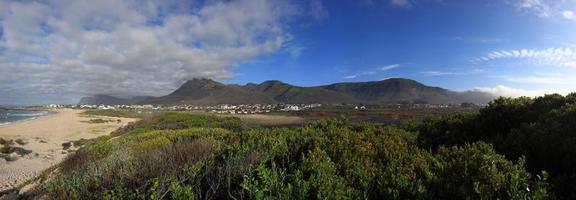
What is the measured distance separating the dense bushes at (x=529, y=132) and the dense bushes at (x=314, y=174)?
440 millimetres

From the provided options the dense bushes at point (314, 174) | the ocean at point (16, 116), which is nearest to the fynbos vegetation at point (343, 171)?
the dense bushes at point (314, 174)

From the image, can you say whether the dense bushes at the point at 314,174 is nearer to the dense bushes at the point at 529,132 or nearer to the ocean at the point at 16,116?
the dense bushes at the point at 529,132

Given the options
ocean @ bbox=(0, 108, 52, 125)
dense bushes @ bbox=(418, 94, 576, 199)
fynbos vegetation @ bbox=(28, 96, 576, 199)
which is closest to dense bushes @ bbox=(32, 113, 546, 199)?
fynbos vegetation @ bbox=(28, 96, 576, 199)

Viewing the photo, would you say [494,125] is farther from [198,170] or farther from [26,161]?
[26,161]

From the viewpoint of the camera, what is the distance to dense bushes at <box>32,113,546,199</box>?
4.45m

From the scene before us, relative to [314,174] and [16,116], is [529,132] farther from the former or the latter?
[16,116]

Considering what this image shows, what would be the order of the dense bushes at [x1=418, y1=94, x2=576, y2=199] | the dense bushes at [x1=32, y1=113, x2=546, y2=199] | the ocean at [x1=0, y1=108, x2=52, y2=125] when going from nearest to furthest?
1. the dense bushes at [x1=32, y1=113, x2=546, y2=199]
2. the dense bushes at [x1=418, y1=94, x2=576, y2=199]
3. the ocean at [x1=0, y1=108, x2=52, y2=125]

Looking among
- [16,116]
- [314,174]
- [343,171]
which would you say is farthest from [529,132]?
[16,116]

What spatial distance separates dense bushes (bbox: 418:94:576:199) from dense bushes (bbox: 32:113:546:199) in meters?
0.44

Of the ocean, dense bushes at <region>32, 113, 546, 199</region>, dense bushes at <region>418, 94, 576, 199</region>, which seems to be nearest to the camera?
dense bushes at <region>32, 113, 546, 199</region>

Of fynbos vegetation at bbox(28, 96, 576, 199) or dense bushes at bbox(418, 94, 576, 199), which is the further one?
dense bushes at bbox(418, 94, 576, 199)

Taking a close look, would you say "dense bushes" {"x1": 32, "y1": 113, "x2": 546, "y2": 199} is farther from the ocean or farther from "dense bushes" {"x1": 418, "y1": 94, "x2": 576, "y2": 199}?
the ocean

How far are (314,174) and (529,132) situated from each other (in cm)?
476

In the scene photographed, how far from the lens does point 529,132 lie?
23.7ft
